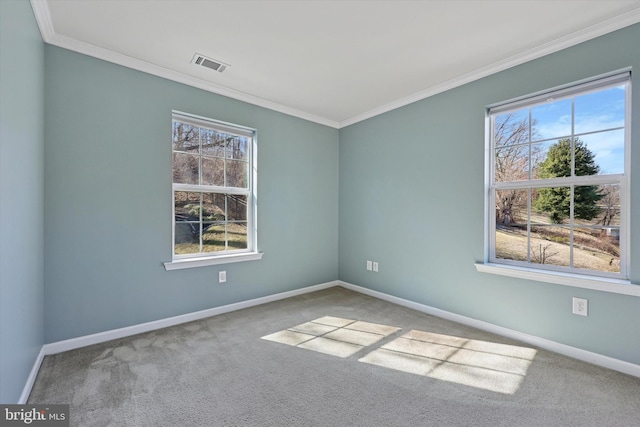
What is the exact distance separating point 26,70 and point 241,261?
2315mm

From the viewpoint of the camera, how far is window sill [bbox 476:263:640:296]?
77.2 inches

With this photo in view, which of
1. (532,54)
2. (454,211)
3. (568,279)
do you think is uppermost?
(532,54)

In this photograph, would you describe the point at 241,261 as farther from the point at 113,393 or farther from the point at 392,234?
the point at 392,234

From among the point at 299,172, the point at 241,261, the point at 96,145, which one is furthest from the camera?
the point at 299,172

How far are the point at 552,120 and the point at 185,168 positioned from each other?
3.54m

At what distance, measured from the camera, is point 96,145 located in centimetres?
237

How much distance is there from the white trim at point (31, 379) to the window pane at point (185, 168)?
1.72m

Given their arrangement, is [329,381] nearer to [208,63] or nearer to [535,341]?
[535,341]

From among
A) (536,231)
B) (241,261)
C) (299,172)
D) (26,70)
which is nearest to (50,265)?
(26,70)

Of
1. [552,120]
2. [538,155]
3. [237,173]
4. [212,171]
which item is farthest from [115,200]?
[552,120]

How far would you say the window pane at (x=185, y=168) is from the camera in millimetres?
2855

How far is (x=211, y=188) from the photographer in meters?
3.06

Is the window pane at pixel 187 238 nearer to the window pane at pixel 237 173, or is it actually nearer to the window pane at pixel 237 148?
the window pane at pixel 237 173

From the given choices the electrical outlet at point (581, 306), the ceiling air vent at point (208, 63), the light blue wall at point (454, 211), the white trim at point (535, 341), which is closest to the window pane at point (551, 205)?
the light blue wall at point (454, 211)
